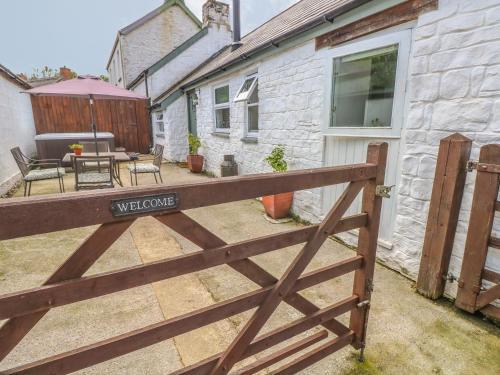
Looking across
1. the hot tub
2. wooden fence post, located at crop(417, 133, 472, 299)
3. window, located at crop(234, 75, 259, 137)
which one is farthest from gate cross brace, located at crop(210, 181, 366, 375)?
the hot tub

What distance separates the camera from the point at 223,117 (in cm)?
750

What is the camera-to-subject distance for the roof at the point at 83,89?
4.97 metres

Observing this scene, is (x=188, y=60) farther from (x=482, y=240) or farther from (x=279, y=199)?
(x=482, y=240)

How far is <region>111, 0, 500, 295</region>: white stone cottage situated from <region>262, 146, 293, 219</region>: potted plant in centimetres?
14

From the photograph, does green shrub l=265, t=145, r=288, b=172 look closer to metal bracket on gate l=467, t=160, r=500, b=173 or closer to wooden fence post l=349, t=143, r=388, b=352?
metal bracket on gate l=467, t=160, r=500, b=173

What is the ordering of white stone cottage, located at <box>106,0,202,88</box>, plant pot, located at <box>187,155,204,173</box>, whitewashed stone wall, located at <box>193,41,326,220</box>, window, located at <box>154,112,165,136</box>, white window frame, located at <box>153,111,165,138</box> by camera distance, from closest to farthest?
1. whitewashed stone wall, located at <box>193,41,326,220</box>
2. plant pot, located at <box>187,155,204,173</box>
3. window, located at <box>154,112,165,136</box>
4. white window frame, located at <box>153,111,165,138</box>
5. white stone cottage, located at <box>106,0,202,88</box>

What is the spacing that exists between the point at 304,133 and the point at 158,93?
33.4ft

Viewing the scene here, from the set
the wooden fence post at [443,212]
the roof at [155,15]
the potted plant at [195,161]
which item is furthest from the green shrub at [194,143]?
the roof at [155,15]

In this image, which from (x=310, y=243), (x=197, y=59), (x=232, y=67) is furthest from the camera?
(x=197, y=59)

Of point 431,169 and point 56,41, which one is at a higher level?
point 56,41

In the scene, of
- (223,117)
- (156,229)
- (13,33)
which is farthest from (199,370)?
(13,33)

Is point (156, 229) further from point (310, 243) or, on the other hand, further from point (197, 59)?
point (197, 59)

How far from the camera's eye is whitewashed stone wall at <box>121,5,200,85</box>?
13656 millimetres

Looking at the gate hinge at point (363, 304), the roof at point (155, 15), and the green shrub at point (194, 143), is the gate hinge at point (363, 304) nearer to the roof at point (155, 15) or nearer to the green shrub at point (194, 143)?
the green shrub at point (194, 143)
